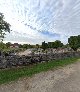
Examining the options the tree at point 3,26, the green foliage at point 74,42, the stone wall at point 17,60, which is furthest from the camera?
the green foliage at point 74,42

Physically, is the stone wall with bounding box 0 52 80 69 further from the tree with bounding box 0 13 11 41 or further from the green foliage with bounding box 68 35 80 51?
the green foliage with bounding box 68 35 80 51

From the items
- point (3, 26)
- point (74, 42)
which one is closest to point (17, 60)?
point (3, 26)

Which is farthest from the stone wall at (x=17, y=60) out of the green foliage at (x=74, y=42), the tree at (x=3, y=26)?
the green foliage at (x=74, y=42)

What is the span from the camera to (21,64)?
3048cm

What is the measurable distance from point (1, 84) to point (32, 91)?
318 centimetres

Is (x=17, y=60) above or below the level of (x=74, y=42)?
below

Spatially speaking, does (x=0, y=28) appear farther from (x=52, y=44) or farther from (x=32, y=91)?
(x=52, y=44)

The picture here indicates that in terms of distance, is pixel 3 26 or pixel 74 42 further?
pixel 74 42

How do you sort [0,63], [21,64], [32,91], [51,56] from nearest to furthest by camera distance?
1. [32,91]
2. [0,63]
3. [21,64]
4. [51,56]

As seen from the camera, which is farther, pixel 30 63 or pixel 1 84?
pixel 30 63

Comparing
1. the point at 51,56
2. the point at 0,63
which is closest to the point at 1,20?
the point at 51,56

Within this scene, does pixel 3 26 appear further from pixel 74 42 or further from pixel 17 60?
pixel 74 42

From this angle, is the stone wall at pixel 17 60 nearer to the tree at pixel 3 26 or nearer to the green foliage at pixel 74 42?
the tree at pixel 3 26

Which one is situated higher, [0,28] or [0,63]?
[0,28]
